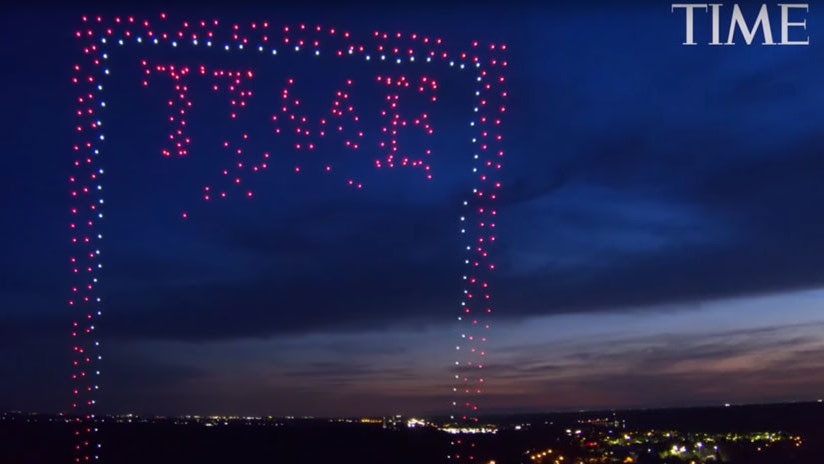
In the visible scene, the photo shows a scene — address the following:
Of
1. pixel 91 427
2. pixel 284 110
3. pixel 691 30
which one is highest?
pixel 691 30

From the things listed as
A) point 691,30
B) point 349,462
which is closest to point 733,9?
point 691,30

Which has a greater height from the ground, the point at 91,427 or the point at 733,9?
the point at 733,9

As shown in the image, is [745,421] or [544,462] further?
[745,421]

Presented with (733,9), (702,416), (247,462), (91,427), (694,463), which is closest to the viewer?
(733,9)

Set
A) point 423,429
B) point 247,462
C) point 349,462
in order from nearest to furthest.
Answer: point 349,462, point 247,462, point 423,429

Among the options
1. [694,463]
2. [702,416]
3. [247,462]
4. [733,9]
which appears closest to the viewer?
[733,9]

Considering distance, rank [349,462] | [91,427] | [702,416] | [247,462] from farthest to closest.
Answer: [702,416] < [247,462] < [349,462] < [91,427]

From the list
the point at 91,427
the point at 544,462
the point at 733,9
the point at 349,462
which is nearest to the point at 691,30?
the point at 733,9

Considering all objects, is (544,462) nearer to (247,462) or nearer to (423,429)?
(247,462)

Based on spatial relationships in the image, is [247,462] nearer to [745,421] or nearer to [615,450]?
[615,450]
